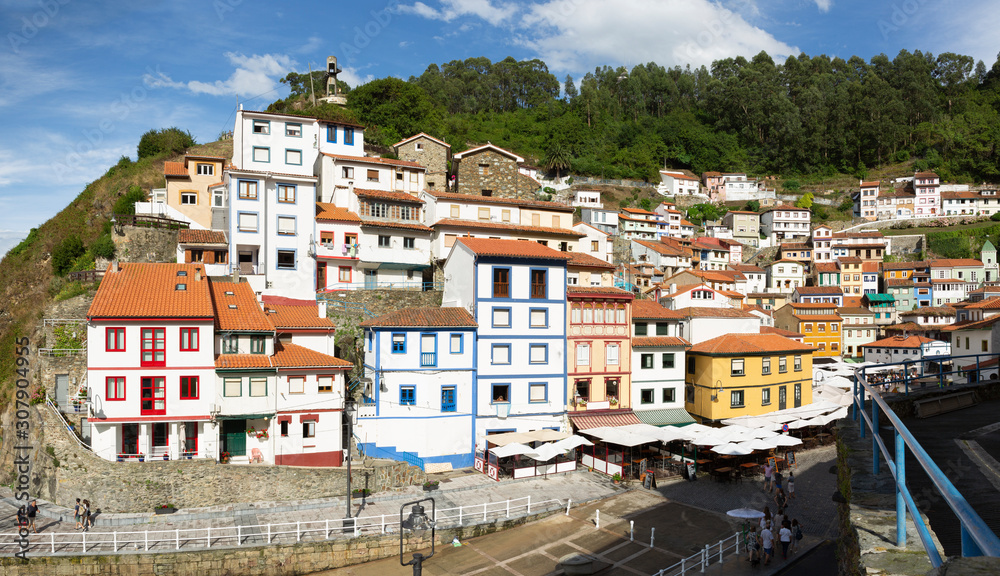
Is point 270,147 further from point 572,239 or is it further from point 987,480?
point 987,480

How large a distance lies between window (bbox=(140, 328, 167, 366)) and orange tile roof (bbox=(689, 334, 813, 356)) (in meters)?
32.3

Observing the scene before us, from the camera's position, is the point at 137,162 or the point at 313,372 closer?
the point at 313,372

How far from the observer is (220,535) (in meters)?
24.9

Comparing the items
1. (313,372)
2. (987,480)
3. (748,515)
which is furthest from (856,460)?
(313,372)

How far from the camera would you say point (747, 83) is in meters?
152

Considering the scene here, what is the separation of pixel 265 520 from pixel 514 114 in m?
120

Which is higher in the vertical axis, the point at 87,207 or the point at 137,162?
the point at 137,162

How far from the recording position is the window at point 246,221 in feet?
138

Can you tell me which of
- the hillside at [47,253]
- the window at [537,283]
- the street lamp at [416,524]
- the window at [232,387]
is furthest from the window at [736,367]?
the hillside at [47,253]

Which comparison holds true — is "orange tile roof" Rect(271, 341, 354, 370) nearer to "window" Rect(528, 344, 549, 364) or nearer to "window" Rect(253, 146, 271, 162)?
"window" Rect(528, 344, 549, 364)

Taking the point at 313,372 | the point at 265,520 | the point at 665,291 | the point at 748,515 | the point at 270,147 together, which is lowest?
the point at 265,520

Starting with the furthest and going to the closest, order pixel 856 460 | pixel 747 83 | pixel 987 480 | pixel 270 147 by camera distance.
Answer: pixel 747 83 < pixel 270 147 < pixel 856 460 < pixel 987 480

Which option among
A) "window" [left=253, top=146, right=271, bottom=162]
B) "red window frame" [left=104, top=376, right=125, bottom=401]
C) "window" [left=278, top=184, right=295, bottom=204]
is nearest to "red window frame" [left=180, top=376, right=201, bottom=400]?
"red window frame" [left=104, top=376, right=125, bottom=401]

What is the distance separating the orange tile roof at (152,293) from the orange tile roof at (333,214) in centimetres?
1060
